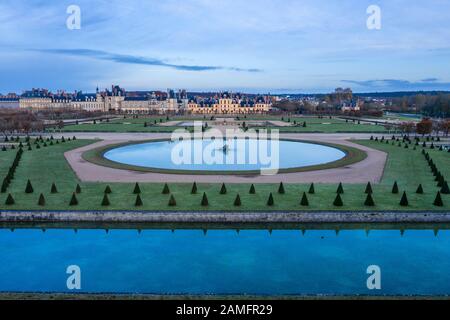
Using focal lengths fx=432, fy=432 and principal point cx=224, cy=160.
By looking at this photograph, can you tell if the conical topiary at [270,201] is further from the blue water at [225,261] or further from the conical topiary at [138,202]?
the conical topiary at [138,202]

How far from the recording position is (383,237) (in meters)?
17.5

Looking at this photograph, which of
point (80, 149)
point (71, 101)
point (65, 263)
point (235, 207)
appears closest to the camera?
point (65, 263)

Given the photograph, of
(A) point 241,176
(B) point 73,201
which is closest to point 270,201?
(A) point 241,176

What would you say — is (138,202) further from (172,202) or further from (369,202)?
(369,202)

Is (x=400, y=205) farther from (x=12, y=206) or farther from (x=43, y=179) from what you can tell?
(x=43, y=179)

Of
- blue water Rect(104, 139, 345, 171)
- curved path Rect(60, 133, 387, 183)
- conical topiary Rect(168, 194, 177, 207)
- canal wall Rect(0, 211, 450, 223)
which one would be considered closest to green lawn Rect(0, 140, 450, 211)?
conical topiary Rect(168, 194, 177, 207)

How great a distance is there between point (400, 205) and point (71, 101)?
175m

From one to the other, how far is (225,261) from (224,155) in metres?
20.3

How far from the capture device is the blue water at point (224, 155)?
30453 millimetres

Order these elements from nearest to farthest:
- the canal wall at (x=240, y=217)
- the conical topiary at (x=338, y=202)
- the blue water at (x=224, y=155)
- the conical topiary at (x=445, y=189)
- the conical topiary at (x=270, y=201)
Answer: the canal wall at (x=240, y=217)
the conical topiary at (x=338, y=202)
the conical topiary at (x=270, y=201)
the conical topiary at (x=445, y=189)
the blue water at (x=224, y=155)

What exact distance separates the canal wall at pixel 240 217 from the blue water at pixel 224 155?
10.2 meters

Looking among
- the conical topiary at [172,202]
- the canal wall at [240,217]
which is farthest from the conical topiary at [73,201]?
the conical topiary at [172,202]

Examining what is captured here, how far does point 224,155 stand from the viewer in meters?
35.0
